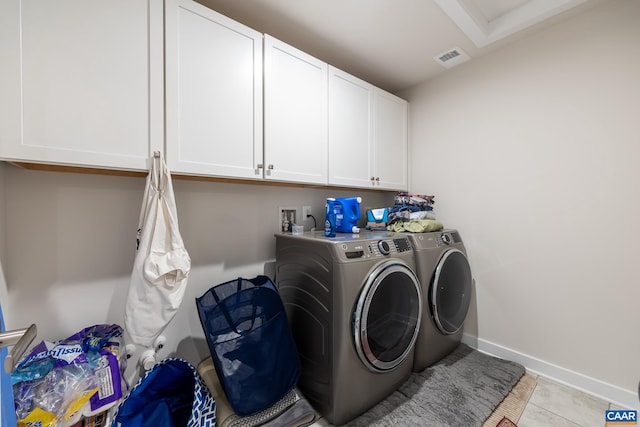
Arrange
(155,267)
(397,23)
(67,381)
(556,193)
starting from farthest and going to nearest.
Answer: (556,193) → (397,23) → (155,267) → (67,381)

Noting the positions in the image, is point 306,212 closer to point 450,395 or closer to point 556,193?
point 450,395

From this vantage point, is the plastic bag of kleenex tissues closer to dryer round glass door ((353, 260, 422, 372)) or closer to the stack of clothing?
dryer round glass door ((353, 260, 422, 372))

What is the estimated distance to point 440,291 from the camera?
1.76 metres

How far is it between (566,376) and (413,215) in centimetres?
143

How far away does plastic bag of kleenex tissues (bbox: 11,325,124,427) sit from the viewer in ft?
2.95

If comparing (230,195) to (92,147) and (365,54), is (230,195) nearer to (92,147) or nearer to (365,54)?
(92,147)

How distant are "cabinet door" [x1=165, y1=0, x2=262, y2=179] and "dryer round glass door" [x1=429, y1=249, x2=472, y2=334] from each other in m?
1.40

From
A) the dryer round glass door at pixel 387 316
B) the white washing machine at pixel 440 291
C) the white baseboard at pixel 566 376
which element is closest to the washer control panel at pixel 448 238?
the white washing machine at pixel 440 291

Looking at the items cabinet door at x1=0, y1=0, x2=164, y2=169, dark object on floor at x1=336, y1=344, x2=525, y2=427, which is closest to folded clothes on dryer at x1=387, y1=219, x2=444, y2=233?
dark object on floor at x1=336, y1=344, x2=525, y2=427

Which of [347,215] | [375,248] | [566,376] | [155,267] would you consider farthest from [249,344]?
[566,376]

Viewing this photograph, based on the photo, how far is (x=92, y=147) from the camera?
1.01 metres

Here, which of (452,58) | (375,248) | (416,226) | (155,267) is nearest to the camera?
(155,267)

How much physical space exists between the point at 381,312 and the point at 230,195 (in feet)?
4.00

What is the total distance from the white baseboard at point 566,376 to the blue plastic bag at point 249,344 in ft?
5.34
